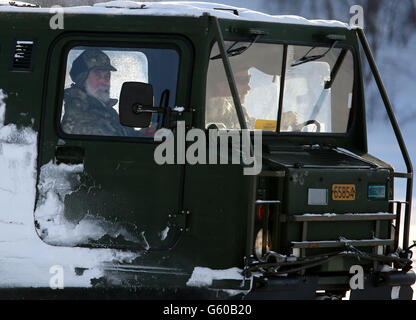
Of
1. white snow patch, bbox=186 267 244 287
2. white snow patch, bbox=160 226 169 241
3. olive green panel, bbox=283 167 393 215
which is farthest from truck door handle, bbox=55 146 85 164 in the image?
olive green panel, bbox=283 167 393 215

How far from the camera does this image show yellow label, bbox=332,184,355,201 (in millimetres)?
5875

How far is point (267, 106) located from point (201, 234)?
4.07 ft

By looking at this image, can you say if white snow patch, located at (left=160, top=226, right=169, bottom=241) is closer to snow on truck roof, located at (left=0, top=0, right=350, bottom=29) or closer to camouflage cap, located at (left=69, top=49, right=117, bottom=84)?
camouflage cap, located at (left=69, top=49, right=117, bottom=84)

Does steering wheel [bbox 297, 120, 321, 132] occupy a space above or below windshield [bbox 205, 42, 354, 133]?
below

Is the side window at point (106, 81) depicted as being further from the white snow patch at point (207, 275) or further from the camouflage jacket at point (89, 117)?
the white snow patch at point (207, 275)

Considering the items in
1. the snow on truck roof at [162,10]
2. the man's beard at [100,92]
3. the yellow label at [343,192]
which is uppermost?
the snow on truck roof at [162,10]

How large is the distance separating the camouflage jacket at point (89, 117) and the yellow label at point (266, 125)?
0.99m

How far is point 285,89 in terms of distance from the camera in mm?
6426

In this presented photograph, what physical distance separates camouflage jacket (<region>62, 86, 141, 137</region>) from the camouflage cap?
9 centimetres

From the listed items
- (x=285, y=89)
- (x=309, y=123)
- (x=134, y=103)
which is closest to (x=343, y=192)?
(x=309, y=123)

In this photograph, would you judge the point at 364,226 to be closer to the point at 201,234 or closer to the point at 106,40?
the point at 201,234

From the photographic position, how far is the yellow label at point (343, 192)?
5875 millimetres

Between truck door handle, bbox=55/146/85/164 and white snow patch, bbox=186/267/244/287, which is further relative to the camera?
truck door handle, bbox=55/146/85/164

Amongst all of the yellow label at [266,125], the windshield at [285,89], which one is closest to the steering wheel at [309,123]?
the windshield at [285,89]
